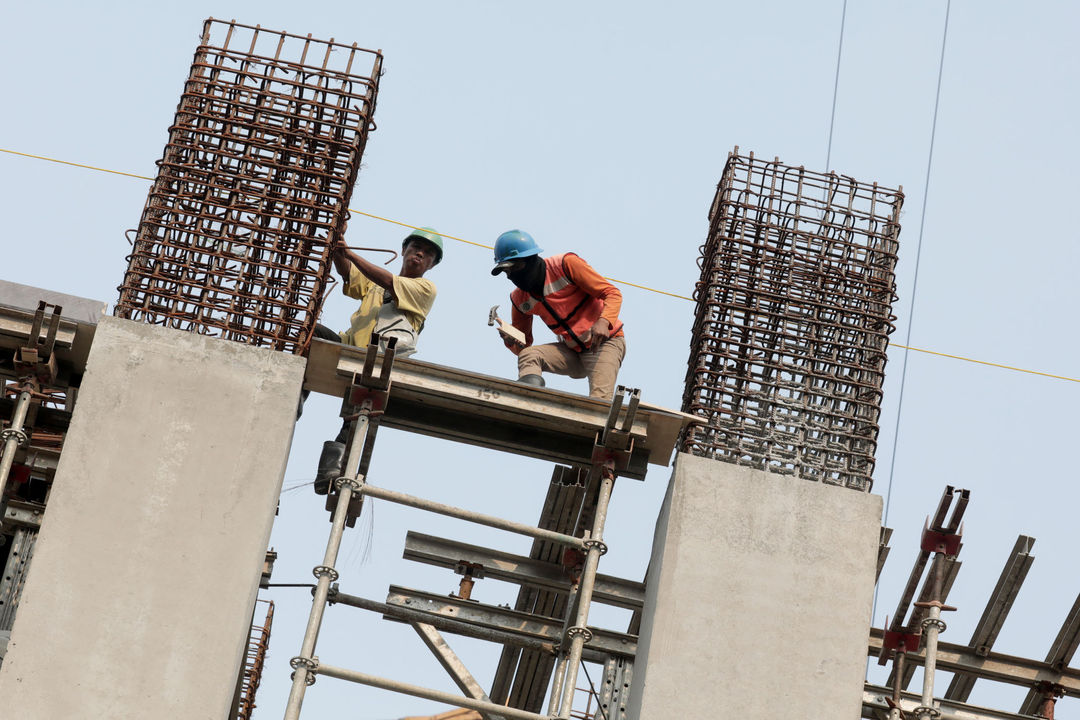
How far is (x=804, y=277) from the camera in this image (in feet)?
47.5

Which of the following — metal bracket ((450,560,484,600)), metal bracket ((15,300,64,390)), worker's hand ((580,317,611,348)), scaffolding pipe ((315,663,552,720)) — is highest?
worker's hand ((580,317,611,348))

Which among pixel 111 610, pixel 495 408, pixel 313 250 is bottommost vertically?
pixel 111 610

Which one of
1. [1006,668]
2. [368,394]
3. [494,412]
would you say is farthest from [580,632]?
[1006,668]

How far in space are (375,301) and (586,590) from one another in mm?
3836

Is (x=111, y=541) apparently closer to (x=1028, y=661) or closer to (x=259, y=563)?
(x=259, y=563)

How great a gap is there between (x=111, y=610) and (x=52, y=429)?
9.72 feet

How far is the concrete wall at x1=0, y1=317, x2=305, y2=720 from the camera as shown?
39.2ft

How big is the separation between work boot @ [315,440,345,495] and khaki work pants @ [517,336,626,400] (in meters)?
1.58

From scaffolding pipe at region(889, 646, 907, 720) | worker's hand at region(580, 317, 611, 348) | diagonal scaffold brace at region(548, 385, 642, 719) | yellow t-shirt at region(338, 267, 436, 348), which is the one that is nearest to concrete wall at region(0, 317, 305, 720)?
yellow t-shirt at region(338, 267, 436, 348)

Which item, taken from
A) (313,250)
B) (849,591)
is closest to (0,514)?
(313,250)

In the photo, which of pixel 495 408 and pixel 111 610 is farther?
pixel 495 408

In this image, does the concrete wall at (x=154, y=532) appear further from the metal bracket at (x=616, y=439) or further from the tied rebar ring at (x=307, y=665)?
the metal bracket at (x=616, y=439)

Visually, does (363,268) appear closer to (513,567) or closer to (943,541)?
(513,567)

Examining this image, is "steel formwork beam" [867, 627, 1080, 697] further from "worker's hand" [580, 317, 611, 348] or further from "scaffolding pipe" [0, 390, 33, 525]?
"scaffolding pipe" [0, 390, 33, 525]
